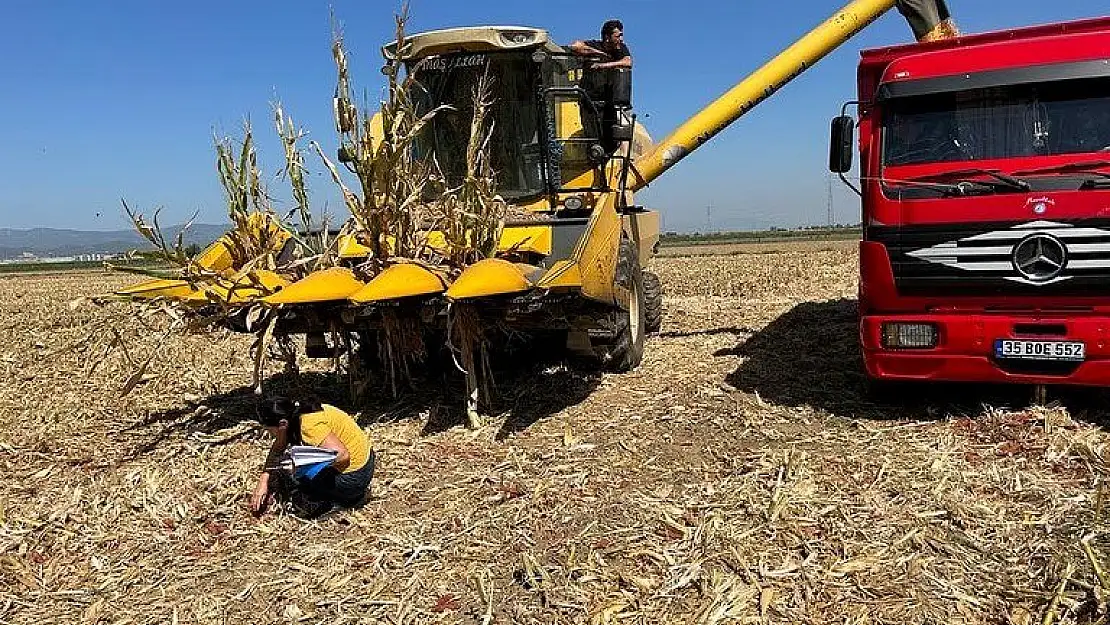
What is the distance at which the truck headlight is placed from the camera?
5.21 meters

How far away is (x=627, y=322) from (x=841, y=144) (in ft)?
7.03

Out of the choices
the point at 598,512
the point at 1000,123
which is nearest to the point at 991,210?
the point at 1000,123

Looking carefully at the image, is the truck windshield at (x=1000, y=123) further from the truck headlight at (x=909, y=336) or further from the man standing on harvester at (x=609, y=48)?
the man standing on harvester at (x=609, y=48)

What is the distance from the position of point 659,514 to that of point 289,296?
2699 mm

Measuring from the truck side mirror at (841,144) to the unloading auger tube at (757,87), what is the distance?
2.88m

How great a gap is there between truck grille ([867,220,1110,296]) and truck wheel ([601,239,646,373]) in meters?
1.97

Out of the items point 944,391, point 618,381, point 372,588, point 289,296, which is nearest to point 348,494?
point 372,588

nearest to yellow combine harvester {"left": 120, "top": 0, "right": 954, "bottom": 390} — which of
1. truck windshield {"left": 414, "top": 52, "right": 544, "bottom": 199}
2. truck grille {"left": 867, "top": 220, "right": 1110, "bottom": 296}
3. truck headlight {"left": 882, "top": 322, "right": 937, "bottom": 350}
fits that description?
truck windshield {"left": 414, "top": 52, "right": 544, "bottom": 199}

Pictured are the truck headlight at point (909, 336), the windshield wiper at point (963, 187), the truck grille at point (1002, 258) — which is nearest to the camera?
the truck grille at point (1002, 258)

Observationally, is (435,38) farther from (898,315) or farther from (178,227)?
(898,315)

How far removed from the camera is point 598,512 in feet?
13.6

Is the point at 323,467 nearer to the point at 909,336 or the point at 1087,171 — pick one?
the point at 909,336

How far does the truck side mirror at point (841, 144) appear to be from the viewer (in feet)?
18.4

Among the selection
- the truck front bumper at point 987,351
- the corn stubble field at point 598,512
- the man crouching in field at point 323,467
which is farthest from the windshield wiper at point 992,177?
the man crouching in field at point 323,467
